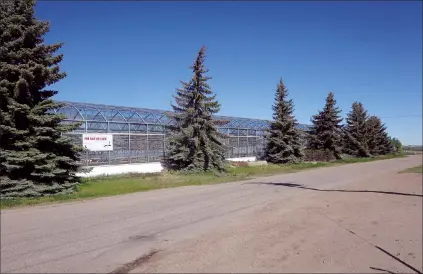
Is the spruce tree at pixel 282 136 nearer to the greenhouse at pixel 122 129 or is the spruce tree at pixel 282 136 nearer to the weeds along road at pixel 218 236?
the greenhouse at pixel 122 129

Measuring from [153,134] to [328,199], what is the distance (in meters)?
16.4

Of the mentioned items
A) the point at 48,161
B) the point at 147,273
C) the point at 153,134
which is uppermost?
the point at 153,134

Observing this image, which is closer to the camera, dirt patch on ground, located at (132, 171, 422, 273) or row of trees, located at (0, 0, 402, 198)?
dirt patch on ground, located at (132, 171, 422, 273)

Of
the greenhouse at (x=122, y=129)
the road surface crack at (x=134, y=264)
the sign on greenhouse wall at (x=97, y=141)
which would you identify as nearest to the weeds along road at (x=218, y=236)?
the road surface crack at (x=134, y=264)

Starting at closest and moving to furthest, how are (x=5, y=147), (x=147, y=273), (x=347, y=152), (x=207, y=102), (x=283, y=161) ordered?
1. (x=147, y=273)
2. (x=5, y=147)
3. (x=207, y=102)
4. (x=283, y=161)
5. (x=347, y=152)

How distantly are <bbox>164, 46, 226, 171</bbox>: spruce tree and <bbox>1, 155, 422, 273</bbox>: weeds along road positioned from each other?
12226 mm

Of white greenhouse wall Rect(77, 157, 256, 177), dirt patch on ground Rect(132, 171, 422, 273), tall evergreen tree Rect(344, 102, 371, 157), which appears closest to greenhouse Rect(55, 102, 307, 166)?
white greenhouse wall Rect(77, 157, 256, 177)

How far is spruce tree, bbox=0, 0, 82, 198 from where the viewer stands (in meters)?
12.7

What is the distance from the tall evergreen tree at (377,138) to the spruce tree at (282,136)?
22.2m

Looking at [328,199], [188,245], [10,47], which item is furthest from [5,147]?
[328,199]

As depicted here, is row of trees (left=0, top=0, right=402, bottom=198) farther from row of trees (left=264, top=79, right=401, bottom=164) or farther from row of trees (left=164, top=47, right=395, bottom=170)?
row of trees (left=264, top=79, right=401, bottom=164)

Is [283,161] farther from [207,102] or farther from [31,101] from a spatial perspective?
[31,101]

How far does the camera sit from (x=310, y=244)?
662 cm

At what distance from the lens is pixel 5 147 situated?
13.0 metres
